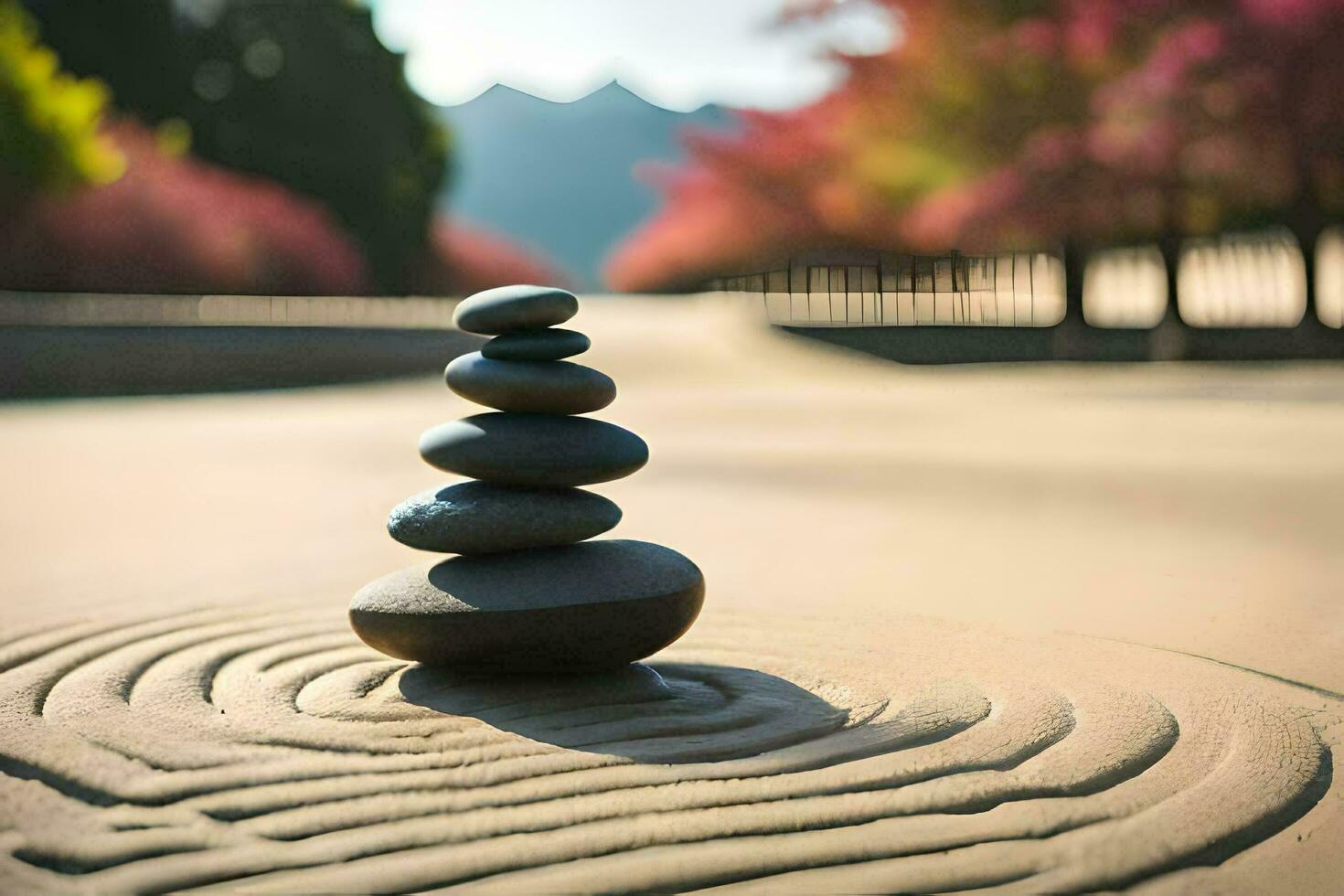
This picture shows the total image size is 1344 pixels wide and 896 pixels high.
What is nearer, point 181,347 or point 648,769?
point 648,769

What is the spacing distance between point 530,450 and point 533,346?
34cm

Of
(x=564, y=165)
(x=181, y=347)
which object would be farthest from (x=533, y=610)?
(x=564, y=165)

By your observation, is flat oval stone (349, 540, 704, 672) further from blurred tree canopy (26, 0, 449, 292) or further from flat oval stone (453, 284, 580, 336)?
blurred tree canopy (26, 0, 449, 292)

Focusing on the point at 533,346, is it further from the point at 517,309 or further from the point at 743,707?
the point at 743,707

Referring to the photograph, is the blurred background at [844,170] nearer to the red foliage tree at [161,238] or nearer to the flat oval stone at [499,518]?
the red foliage tree at [161,238]

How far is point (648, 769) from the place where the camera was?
3273mm

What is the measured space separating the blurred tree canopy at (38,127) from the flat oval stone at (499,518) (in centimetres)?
2084

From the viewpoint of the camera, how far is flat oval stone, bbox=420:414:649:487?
4.02 m

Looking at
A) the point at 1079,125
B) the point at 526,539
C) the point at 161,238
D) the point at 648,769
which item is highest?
the point at 1079,125

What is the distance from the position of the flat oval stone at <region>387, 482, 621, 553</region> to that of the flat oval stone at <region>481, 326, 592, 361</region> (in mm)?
397

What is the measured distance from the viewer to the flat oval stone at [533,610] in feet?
12.6

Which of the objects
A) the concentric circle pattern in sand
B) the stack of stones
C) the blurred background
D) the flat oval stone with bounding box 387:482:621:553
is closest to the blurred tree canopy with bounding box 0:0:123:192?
the blurred background

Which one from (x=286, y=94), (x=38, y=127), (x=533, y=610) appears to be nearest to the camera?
(x=533, y=610)

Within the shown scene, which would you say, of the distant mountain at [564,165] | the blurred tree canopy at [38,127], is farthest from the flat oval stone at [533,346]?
the distant mountain at [564,165]
